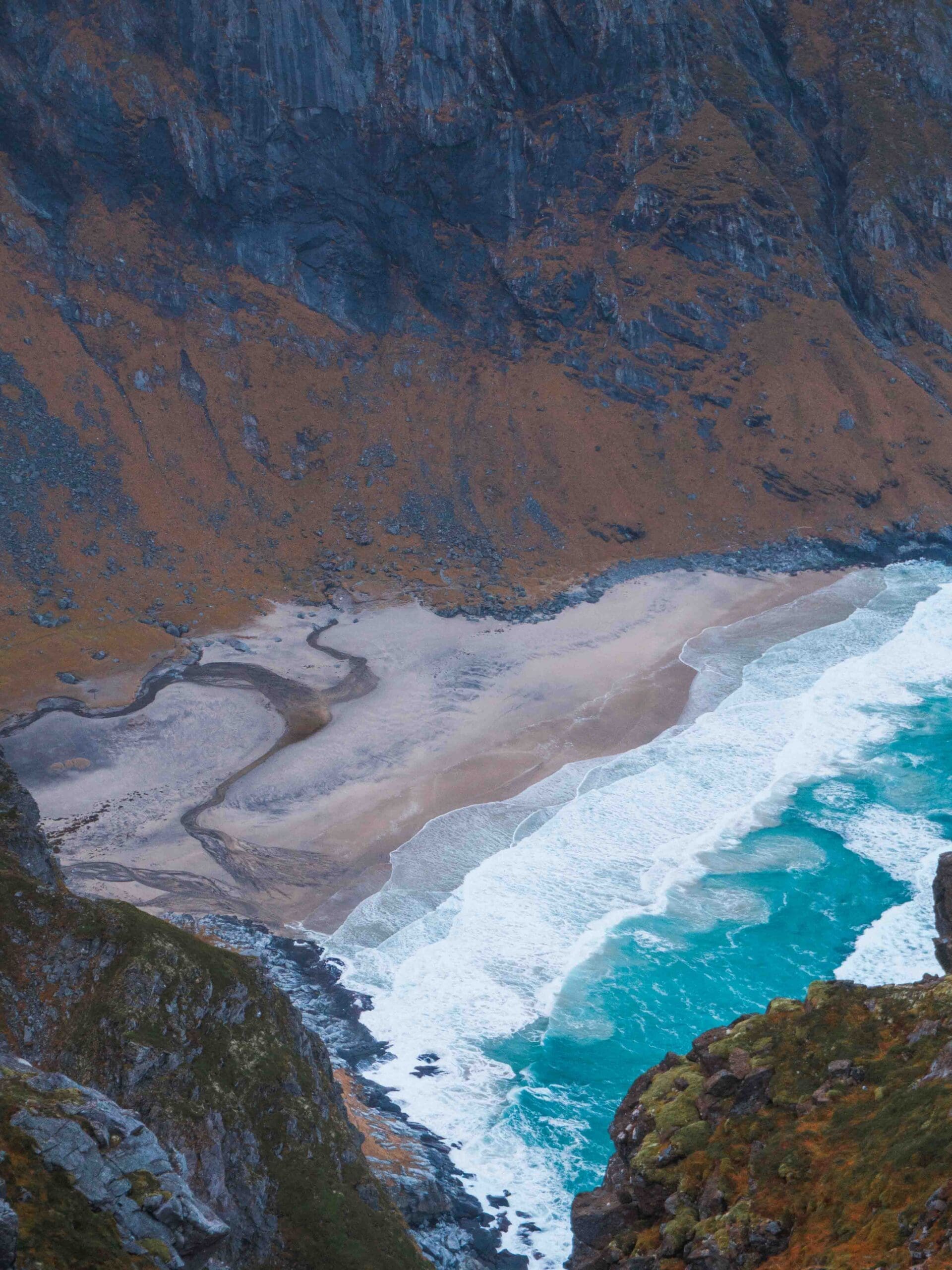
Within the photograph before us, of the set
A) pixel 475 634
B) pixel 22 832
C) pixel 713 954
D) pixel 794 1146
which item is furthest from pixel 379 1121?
pixel 475 634

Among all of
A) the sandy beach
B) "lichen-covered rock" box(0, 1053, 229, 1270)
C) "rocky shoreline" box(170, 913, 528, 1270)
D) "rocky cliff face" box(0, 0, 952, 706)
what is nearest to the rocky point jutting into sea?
"lichen-covered rock" box(0, 1053, 229, 1270)

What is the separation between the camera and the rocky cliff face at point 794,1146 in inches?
471

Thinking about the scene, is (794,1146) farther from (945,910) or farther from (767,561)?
(767,561)

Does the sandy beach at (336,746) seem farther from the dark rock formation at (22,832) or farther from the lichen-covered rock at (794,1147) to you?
the lichen-covered rock at (794,1147)

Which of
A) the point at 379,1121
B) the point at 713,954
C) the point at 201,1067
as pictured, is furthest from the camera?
the point at 713,954

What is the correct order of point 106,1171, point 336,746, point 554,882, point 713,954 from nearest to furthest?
point 106,1171, point 713,954, point 554,882, point 336,746

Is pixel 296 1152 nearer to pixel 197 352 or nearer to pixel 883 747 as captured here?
pixel 883 747

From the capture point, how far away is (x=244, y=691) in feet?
173

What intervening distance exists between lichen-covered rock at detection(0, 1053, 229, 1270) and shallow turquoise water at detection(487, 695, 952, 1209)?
1542cm

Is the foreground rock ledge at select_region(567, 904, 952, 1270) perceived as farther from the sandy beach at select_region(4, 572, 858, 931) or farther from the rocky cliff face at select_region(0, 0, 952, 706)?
the rocky cliff face at select_region(0, 0, 952, 706)

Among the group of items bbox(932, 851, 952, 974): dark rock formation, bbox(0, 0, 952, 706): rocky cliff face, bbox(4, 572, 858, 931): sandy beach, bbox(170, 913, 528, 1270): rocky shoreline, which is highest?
bbox(0, 0, 952, 706): rocky cliff face

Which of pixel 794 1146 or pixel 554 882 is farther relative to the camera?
pixel 554 882

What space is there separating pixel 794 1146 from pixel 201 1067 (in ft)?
38.3

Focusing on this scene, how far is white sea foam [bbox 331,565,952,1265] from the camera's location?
29422 millimetres
